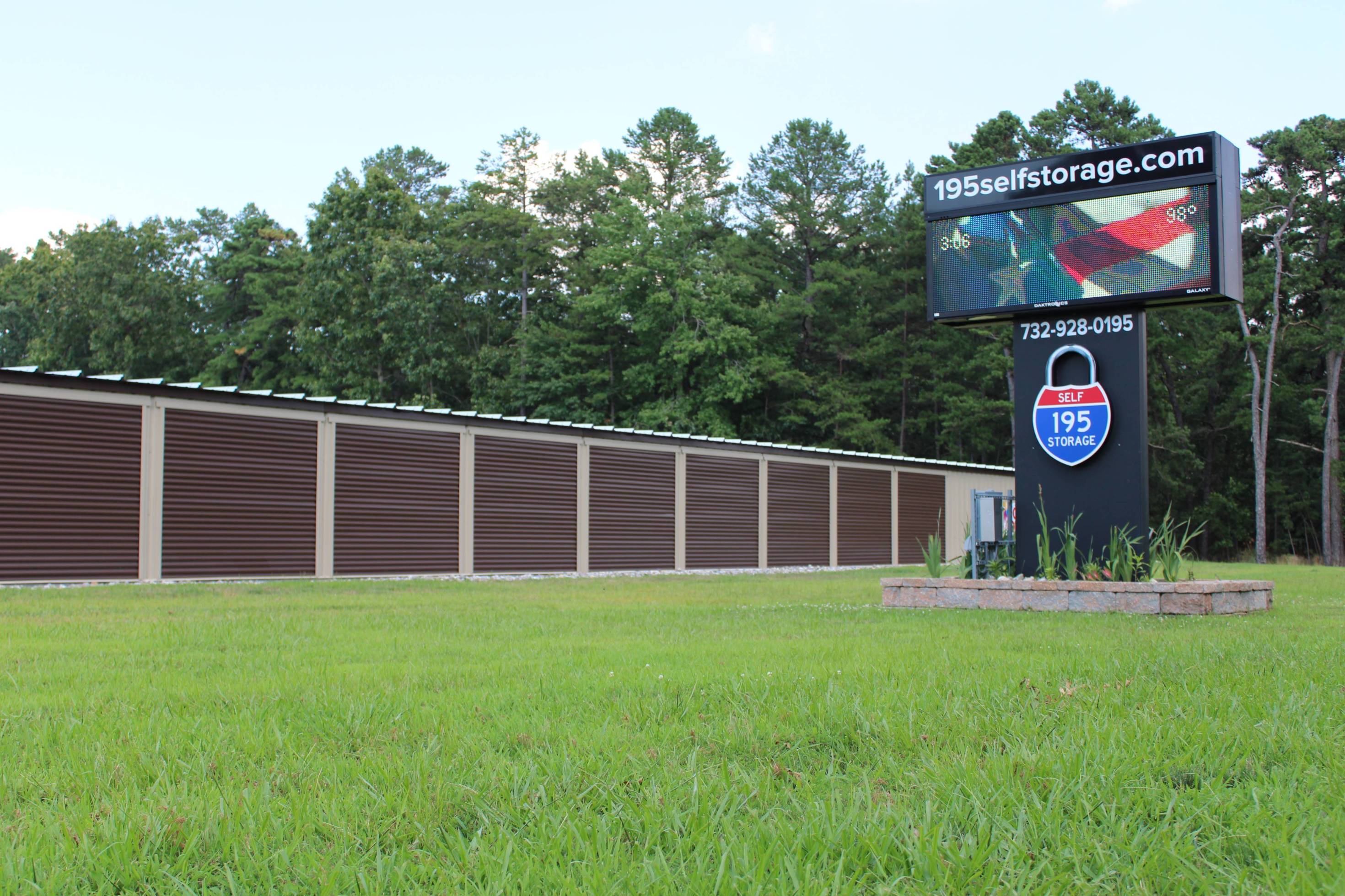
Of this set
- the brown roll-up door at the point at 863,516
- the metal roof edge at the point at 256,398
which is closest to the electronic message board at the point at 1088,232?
the metal roof edge at the point at 256,398

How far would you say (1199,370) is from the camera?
44.5 metres

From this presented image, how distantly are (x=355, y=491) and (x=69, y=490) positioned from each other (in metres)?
4.34

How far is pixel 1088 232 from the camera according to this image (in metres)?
12.0

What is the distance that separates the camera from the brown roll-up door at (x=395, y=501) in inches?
711

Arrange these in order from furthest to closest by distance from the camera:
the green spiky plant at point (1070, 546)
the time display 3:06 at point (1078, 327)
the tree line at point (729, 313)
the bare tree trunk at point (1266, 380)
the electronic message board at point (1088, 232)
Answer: the tree line at point (729, 313), the bare tree trunk at point (1266, 380), the time display 3:06 at point (1078, 327), the green spiky plant at point (1070, 546), the electronic message board at point (1088, 232)

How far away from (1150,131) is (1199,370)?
1035 cm

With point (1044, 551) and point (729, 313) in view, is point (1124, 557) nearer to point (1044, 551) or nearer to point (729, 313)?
point (1044, 551)

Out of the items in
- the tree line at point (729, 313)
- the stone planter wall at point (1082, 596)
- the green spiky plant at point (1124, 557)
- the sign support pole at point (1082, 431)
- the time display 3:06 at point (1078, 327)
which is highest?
the tree line at point (729, 313)

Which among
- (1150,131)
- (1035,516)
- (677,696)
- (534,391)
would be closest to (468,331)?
(534,391)

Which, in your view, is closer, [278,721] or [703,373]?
[278,721]

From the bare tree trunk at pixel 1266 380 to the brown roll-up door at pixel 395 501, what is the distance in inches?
1153

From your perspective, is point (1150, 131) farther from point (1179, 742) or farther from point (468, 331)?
point (1179, 742)

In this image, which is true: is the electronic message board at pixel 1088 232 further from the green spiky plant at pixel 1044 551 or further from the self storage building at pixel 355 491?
the self storage building at pixel 355 491

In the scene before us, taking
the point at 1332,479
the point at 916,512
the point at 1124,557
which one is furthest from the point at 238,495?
the point at 1332,479
